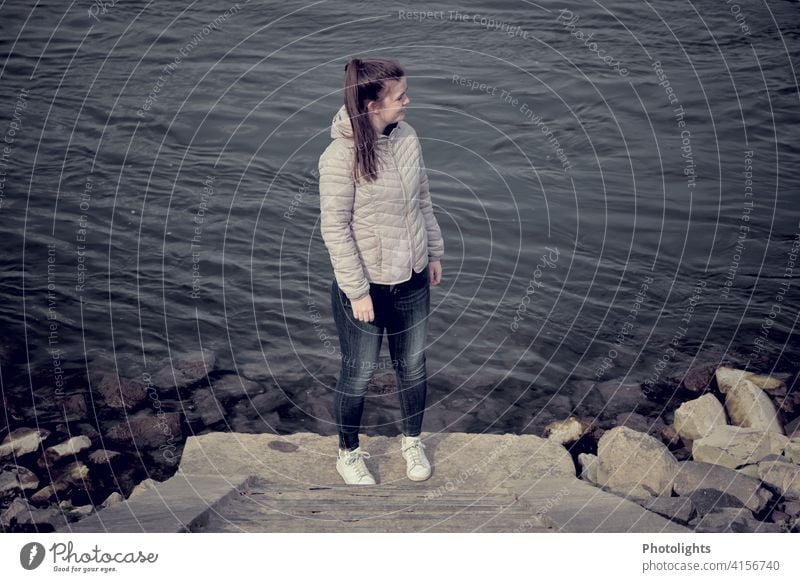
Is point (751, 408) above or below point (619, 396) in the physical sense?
above

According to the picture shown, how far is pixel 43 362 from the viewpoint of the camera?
791 cm

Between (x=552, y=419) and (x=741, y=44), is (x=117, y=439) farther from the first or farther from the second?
(x=741, y=44)

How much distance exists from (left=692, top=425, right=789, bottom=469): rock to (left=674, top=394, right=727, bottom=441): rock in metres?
0.26

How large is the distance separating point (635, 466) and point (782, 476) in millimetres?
874

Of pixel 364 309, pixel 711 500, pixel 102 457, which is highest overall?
pixel 364 309

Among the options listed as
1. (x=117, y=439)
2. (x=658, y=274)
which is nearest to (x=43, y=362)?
(x=117, y=439)

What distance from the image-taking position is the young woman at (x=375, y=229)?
13.8 feet

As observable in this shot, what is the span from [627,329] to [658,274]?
1121mm

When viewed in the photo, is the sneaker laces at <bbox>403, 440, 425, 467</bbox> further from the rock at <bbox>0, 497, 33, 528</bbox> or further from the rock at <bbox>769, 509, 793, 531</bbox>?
the rock at <bbox>0, 497, 33, 528</bbox>

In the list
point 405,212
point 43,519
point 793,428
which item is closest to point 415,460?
point 405,212

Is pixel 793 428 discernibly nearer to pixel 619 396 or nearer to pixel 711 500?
pixel 619 396

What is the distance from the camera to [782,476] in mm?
5652

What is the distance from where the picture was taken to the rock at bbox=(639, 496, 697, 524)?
5109mm

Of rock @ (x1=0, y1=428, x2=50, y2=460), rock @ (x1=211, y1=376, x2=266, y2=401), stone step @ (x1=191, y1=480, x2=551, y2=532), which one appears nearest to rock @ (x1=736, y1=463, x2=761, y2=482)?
stone step @ (x1=191, y1=480, x2=551, y2=532)
